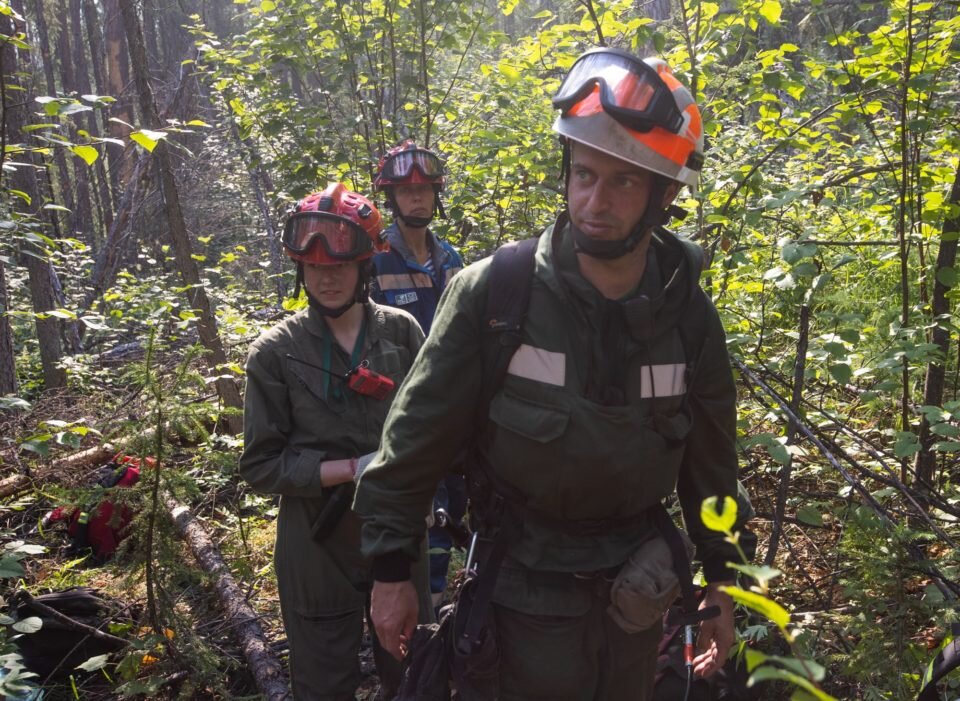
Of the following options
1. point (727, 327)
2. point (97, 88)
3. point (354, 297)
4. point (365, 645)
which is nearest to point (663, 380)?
point (354, 297)

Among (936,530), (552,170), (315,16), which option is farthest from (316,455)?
(315,16)

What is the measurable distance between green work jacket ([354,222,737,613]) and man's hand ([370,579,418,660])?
0.29 feet

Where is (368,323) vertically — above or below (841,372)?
→ above

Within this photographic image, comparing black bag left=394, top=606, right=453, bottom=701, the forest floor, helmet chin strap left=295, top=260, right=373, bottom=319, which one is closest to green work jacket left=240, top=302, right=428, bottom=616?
helmet chin strap left=295, top=260, right=373, bottom=319

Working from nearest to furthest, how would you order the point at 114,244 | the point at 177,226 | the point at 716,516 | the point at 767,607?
the point at 767,607
the point at 716,516
the point at 177,226
the point at 114,244

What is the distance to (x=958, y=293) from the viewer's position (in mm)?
3936

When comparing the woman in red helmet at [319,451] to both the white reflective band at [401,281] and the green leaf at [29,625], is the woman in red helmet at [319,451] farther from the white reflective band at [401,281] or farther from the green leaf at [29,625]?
the white reflective band at [401,281]

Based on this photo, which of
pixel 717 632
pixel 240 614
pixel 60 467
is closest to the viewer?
pixel 717 632

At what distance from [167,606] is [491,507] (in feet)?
7.77

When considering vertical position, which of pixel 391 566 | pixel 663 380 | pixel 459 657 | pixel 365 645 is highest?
pixel 663 380

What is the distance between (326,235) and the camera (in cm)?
336

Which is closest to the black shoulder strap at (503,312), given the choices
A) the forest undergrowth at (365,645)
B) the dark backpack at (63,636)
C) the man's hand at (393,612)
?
the man's hand at (393,612)

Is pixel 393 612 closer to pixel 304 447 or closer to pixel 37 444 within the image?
pixel 304 447

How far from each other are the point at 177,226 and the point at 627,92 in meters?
5.62
